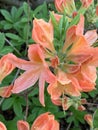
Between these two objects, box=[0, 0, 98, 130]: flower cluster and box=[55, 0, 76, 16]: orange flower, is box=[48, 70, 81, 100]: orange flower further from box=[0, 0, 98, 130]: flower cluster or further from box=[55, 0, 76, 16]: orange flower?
box=[55, 0, 76, 16]: orange flower

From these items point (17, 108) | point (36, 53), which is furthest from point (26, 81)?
point (17, 108)

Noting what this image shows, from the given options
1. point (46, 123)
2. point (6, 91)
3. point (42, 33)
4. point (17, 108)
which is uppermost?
point (42, 33)

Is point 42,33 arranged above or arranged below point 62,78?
above

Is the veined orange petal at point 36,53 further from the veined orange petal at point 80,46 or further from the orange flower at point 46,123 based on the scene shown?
the orange flower at point 46,123

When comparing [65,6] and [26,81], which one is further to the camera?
[65,6]

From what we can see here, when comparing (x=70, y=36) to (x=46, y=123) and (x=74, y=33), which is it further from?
(x=46, y=123)

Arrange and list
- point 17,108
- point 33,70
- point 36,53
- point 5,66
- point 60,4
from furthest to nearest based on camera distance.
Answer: point 17,108 < point 60,4 < point 5,66 < point 33,70 < point 36,53

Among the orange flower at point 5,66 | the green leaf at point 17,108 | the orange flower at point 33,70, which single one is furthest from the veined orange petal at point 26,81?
the green leaf at point 17,108

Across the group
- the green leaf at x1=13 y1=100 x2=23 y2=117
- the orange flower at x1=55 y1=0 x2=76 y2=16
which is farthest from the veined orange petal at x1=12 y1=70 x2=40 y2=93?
the green leaf at x1=13 y1=100 x2=23 y2=117
